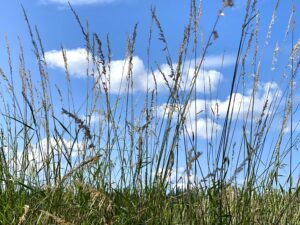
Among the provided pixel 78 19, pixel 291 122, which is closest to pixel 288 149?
pixel 291 122

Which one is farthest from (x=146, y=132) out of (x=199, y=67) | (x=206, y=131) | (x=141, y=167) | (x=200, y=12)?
(x=200, y=12)

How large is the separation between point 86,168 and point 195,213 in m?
0.93

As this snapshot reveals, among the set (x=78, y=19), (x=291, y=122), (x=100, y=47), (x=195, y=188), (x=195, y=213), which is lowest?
(x=195, y=213)

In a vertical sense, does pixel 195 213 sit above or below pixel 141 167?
below

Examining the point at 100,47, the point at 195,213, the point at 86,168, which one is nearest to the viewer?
the point at 195,213

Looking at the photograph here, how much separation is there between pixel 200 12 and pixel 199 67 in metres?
0.32

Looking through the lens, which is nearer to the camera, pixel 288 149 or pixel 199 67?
pixel 199 67

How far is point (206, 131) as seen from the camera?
2693mm

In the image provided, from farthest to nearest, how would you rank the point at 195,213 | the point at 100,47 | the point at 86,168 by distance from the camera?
the point at 86,168 → the point at 100,47 → the point at 195,213

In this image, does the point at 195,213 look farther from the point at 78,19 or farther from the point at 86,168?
the point at 78,19

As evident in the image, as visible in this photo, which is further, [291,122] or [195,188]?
[291,122]

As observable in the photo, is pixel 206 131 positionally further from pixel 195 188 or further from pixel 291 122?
pixel 291 122

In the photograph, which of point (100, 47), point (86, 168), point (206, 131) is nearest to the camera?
point (206, 131)

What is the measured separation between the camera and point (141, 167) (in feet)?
9.28
